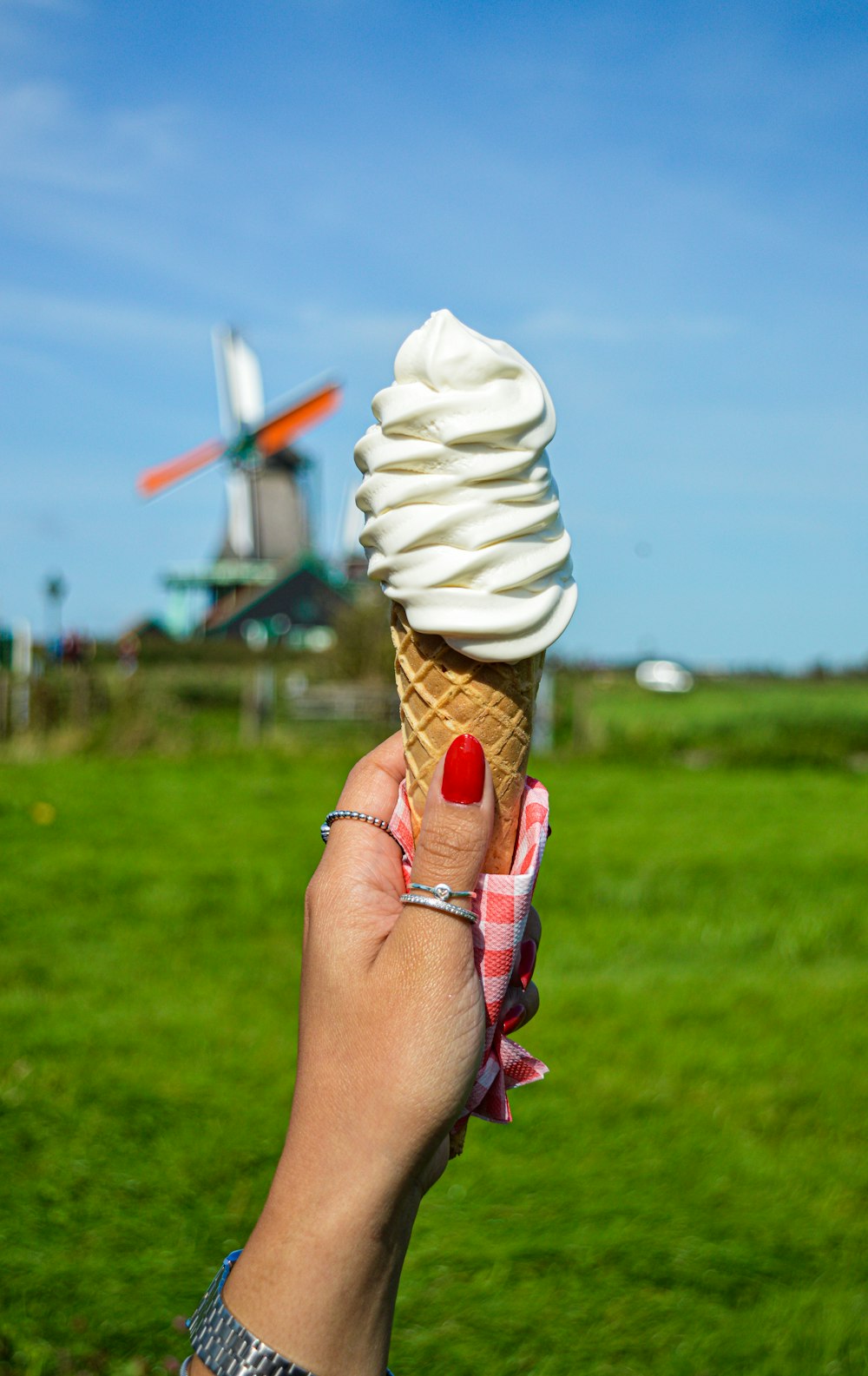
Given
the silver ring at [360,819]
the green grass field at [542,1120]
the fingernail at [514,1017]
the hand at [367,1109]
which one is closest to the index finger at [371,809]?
the silver ring at [360,819]

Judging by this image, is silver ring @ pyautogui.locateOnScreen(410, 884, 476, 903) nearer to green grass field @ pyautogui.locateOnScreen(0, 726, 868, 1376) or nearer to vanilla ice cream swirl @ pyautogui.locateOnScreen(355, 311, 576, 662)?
vanilla ice cream swirl @ pyautogui.locateOnScreen(355, 311, 576, 662)

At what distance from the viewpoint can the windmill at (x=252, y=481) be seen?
3572 cm

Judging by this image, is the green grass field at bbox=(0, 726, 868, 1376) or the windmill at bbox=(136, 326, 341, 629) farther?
the windmill at bbox=(136, 326, 341, 629)

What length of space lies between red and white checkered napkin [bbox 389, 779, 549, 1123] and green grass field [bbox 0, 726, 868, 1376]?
6.37ft

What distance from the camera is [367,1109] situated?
4.84ft

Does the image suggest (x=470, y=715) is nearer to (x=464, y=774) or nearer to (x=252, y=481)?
(x=464, y=774)

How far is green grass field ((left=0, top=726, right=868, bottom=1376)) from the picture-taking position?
3.49 metres

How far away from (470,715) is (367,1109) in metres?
0.63

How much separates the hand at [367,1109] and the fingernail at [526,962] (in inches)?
13.8

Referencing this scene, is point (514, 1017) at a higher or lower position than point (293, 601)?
lower

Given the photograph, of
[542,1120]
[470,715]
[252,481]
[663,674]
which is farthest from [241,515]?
[470,715]

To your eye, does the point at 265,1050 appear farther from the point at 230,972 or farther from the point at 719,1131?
the point at 719,1131

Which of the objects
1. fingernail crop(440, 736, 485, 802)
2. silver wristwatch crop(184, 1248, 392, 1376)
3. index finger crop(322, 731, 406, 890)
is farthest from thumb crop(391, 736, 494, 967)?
silver wristwatch crop(184, 1248, 392, 1376)

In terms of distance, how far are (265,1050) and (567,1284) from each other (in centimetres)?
209
